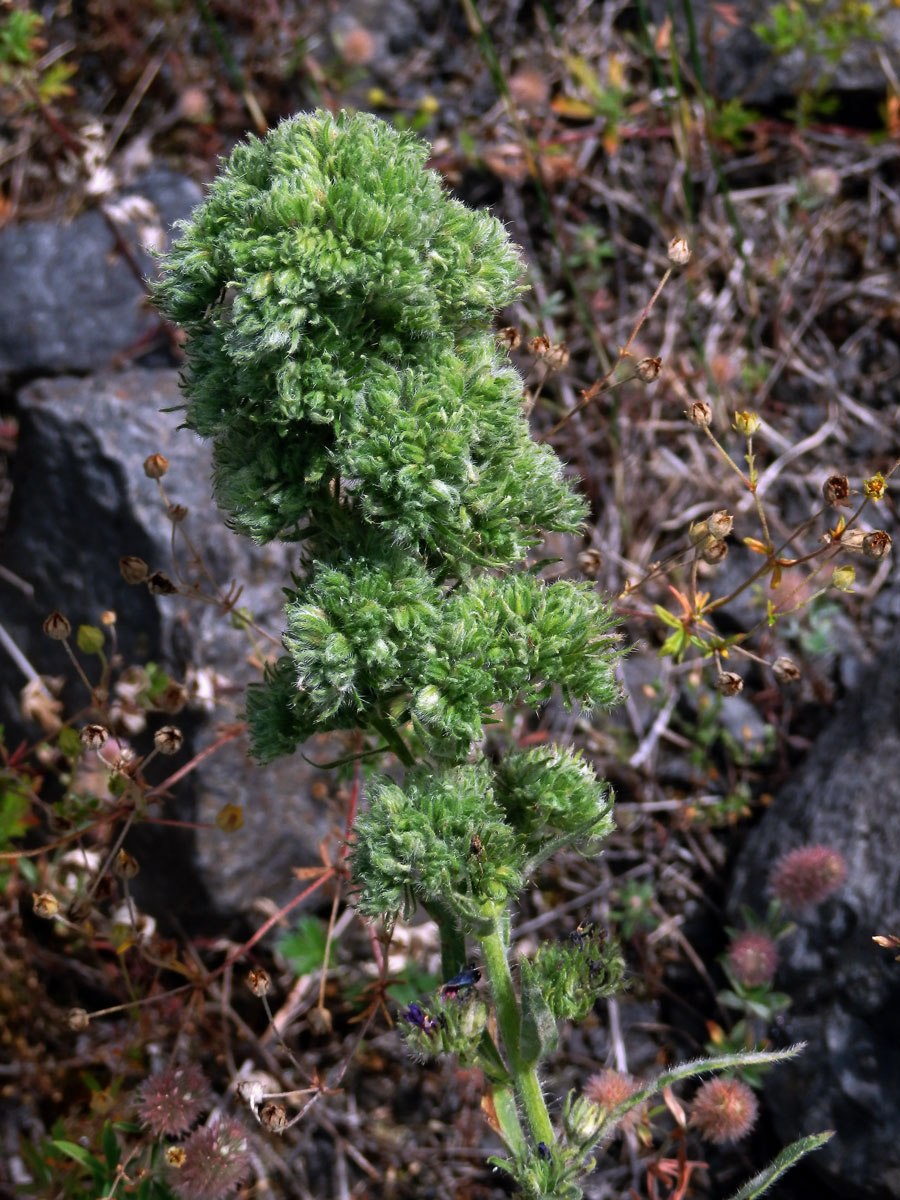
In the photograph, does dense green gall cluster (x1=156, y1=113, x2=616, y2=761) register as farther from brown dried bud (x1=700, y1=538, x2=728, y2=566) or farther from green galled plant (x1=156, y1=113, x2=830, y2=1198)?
brown dried bud (x1=700, y1=538, x2=728, y2=566)

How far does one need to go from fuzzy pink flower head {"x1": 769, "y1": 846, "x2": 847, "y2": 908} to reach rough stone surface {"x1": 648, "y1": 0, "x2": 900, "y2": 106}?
14.0ft

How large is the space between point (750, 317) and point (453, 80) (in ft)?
8.01

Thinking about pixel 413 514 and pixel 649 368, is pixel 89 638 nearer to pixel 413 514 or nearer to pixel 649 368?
pixel 413 514

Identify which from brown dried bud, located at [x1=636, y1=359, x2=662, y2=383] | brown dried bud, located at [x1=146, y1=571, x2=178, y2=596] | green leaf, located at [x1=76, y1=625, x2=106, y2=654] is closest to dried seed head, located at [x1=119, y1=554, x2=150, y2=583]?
brown dried bud, located at [x1=146, y1=571, x2=178, y2=596]

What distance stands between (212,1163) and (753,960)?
2.03 m

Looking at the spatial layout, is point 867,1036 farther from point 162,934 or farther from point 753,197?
point 753,197

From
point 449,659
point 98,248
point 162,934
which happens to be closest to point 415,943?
point 162,934

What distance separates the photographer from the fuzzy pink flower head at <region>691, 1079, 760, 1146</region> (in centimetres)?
365

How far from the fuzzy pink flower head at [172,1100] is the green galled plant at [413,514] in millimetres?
1218

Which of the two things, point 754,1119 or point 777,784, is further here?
point 777,784

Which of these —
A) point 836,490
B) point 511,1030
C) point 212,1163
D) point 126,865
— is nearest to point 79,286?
point 126,865

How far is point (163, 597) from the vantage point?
15.8 feet

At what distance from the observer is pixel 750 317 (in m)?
5.78

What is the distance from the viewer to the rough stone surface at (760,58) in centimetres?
591
